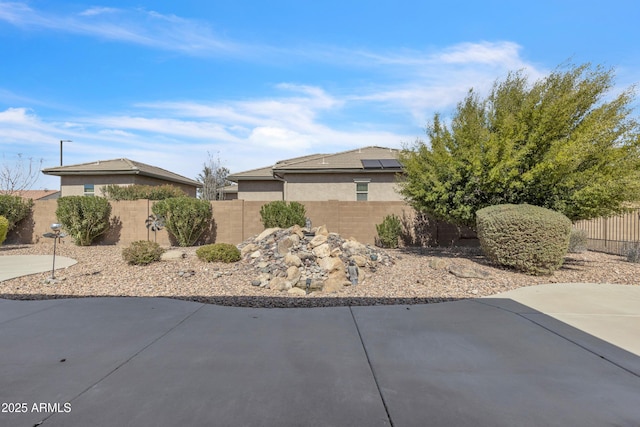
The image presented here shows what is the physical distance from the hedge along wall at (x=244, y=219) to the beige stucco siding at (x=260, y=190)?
25.4 feet

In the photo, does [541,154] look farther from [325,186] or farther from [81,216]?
[81,216]

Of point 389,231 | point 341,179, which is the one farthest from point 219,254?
point 341,179

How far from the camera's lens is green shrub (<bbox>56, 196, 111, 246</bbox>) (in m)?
14.8

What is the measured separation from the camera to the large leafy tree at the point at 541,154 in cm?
871

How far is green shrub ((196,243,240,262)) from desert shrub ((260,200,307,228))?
4.78 meters

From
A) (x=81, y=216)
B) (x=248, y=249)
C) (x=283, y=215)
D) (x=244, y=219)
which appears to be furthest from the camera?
(x=244, y=219)

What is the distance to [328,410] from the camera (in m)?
2.88

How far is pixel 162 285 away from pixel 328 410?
6020 millimetres

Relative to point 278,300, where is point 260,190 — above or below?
above

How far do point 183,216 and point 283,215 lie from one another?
12.7ft

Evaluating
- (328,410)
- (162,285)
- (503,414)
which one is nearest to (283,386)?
(328,410)

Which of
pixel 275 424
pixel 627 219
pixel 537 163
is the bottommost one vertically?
pixel 275 424

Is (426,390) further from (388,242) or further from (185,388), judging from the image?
(388,242)

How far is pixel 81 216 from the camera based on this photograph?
14938mm
